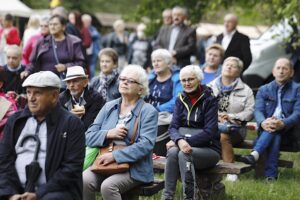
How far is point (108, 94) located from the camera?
34.9 ft

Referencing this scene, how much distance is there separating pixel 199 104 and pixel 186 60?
4.99m

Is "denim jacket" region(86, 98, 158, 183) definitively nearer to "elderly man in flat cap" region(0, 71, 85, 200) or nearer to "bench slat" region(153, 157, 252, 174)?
"elderly man in flat cap" region(0, 71, 85, 200)

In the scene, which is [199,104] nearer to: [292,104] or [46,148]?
[292,104]

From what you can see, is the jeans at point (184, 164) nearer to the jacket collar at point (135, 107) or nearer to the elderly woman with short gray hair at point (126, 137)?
the elderly woman with short gray hair at point (126, 137)

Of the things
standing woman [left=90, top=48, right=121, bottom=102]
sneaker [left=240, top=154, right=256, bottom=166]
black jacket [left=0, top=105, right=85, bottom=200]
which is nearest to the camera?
black jacket [left=0, top=105, right=85, bottom=200]

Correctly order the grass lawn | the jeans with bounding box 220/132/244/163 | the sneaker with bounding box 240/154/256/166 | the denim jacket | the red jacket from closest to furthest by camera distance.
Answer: the denim jacket < the grass lawn < the jeans with bounding box 220/132/244/163 < the sneaker with bounding box 240/154/256/166 < the red jacket

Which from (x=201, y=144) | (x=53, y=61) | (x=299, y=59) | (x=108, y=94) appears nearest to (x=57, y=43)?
(x=53, y=61)

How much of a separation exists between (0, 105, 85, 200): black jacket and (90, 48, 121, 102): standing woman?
392cm

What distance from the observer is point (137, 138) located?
7.84 m

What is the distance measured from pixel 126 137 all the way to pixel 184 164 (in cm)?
95

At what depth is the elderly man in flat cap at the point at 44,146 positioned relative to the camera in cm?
652

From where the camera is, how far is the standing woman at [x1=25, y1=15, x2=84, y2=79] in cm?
1164

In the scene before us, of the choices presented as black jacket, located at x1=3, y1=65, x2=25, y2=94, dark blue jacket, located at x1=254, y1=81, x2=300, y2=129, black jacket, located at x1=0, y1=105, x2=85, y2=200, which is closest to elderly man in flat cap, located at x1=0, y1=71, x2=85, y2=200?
black jacket, located at x1=0, y1=105, x2=85, y2=200

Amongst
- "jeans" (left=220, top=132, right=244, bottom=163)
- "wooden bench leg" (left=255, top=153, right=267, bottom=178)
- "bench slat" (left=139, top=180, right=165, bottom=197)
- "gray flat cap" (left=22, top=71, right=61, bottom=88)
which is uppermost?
"gray flat cap" (left=22, top=71, right=61, bottom=88)
